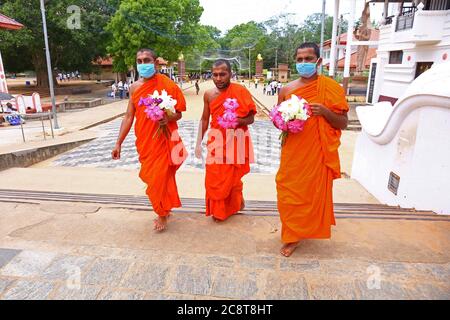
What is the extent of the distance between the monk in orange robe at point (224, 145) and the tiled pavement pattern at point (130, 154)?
4.69m

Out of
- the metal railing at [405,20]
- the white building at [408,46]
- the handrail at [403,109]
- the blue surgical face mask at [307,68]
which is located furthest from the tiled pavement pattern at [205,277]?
the metal railing at [405,20]

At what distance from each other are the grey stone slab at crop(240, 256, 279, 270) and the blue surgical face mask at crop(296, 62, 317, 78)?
1540mm

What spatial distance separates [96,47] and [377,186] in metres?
27.6

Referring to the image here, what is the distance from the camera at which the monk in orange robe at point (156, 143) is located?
3.33 meters

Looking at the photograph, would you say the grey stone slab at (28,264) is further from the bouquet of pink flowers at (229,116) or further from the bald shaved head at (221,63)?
the bald shaved head at (221,63)

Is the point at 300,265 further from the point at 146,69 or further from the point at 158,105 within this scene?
the point at 146,69

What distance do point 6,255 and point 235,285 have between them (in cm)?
190

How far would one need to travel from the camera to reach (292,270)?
102 inches

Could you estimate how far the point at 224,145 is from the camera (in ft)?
11.5

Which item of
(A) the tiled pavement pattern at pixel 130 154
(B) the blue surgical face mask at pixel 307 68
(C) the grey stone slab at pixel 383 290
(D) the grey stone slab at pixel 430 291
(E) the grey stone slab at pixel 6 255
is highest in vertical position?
(B) the blue surgical face mask at pixel 307 68

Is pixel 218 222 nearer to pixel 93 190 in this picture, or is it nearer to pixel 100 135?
pixel 93 190

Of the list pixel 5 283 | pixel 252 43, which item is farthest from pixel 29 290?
pixel 252 43

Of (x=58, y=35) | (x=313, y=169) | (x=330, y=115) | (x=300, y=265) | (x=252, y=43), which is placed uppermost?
(x=252, y=43)
